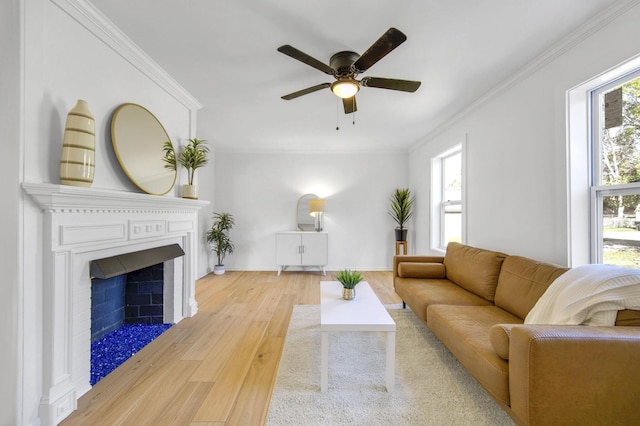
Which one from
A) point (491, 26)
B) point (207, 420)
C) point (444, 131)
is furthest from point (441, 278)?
point (207, 420)

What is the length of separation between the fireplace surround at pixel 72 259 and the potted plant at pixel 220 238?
286 centimetres

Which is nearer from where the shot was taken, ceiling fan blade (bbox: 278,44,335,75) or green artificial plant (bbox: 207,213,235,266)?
ceiling fan blade (bbox: 278,44,335,75)

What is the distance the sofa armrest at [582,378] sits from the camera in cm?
118

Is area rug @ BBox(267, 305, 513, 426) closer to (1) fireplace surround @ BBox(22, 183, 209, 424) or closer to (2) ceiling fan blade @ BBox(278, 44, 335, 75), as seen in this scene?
(1) fireplace surround @ BBox(22, 183, 209, 424)

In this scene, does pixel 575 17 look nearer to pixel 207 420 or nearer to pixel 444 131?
pixel 444 131

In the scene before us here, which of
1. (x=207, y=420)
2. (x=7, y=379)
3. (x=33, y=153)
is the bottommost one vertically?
(x=207, y=420)

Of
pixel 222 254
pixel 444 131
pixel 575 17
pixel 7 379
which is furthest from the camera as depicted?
pixel 222 254

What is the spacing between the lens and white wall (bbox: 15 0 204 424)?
1.40 meters

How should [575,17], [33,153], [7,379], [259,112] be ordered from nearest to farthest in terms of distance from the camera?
[7,379]
[33,153]
[575,17]
[259,112]

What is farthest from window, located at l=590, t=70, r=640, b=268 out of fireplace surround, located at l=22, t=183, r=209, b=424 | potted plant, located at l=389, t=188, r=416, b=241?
fireplace surround, located at l=22, t=183, r=209, b=424

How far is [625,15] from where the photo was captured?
1.66 metres

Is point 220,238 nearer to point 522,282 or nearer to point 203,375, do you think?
point 203,375

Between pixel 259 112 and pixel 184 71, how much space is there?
1082 mm

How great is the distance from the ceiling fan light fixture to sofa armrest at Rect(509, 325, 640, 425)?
1845 millimetres
